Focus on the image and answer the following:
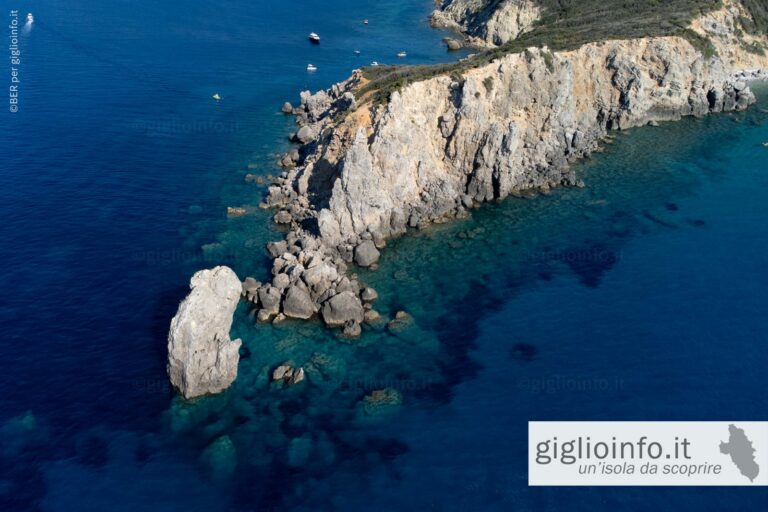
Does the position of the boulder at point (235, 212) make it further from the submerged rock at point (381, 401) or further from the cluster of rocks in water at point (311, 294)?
the submerged rock at point (381, 401)

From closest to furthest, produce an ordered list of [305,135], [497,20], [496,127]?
1. [496,127]
2. [305,135]
3. [497,20]

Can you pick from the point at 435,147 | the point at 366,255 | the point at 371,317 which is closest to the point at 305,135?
the point at 435,147

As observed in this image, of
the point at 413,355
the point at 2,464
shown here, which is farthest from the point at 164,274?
the point at 413,355

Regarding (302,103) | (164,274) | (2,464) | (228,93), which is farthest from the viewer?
(228,93)

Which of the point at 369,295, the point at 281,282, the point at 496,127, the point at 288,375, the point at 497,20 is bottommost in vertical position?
the point at 288,375

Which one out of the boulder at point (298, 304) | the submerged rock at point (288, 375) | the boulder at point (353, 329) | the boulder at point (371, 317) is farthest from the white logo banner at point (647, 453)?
the boulder at point (298, 304)

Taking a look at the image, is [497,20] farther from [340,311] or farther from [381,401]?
[381,401]

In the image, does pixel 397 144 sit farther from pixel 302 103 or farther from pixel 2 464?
pixel 2 464
